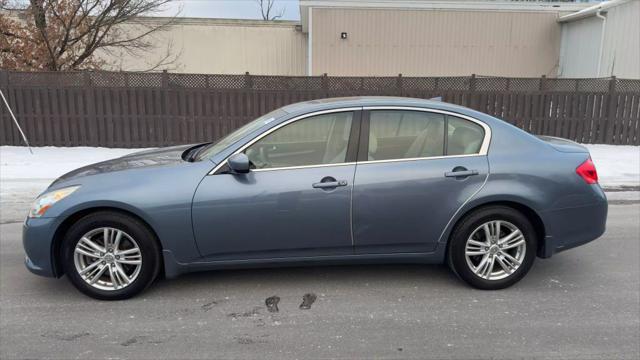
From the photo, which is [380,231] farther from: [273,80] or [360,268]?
[273,80]

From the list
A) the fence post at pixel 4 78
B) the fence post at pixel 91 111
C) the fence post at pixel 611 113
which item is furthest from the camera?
the fence post at pixel 611 113

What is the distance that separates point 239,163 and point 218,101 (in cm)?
817

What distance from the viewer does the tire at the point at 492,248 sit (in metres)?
4.13

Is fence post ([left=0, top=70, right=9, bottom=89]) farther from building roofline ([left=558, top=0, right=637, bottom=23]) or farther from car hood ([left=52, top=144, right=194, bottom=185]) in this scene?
building roofline ([left=558, top=0, right=637, bottom=23])

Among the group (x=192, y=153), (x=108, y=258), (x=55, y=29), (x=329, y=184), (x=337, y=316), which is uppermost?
(x=55, y=29)

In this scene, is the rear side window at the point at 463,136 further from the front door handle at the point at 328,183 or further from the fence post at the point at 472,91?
the fence post at the point at 472,91

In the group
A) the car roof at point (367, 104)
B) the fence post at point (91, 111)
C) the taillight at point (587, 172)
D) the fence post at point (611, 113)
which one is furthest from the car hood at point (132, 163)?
the fence post at point (611, 113)

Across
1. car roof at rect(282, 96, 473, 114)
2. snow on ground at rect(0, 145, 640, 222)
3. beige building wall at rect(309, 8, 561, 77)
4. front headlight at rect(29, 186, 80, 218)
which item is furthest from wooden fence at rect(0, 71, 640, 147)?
front headlight at rect(29, 186, 80, 218)

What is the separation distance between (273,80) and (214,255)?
27.0ft

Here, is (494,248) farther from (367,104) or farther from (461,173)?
(367,104)

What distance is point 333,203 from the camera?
3.94 metres

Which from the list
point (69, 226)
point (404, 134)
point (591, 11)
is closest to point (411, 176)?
point (404, 134)

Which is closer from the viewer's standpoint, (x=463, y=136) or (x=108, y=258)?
(x=108, y=258)

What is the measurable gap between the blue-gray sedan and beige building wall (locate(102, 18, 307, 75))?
58.6ft
